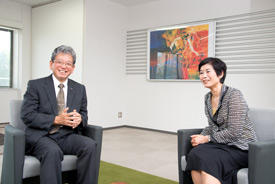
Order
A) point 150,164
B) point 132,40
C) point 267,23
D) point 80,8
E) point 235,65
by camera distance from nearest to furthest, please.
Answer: point 150,164, point 267,23, point 235,65, point 80,8, point 132,40

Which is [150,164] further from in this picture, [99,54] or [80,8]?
[80,8]

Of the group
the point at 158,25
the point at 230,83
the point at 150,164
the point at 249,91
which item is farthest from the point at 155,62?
the point at 150,164

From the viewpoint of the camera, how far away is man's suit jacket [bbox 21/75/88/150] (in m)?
2.08

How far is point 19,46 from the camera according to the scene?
6.44 m

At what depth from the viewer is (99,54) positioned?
5742mm

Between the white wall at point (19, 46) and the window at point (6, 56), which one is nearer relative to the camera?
the white wall at point (19, 46)

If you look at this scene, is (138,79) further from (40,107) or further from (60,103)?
(40,107)

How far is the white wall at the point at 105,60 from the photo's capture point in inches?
218

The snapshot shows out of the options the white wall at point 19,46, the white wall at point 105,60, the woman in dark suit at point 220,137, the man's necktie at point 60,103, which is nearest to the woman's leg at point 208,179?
the woman in dark suit at point 220,137

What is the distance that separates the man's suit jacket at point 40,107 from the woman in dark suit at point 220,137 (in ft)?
3.39

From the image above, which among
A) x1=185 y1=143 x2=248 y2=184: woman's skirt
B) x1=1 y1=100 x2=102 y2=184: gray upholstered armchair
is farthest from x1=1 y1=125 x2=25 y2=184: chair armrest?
→ x1=185 y1=143 x2=248 y2=184: woman's skirt

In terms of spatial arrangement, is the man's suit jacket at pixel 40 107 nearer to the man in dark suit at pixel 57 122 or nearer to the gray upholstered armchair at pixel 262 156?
the man in dark suit at pixel 57 122

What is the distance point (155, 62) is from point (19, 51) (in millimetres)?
3364

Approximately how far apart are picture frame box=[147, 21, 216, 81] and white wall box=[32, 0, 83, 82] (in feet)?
5.00
